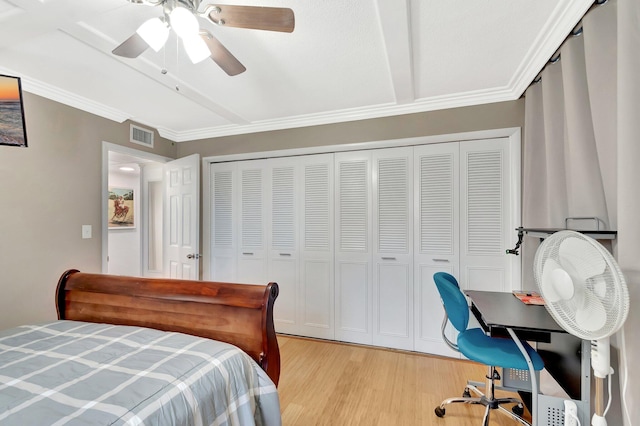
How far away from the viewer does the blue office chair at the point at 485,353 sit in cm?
161

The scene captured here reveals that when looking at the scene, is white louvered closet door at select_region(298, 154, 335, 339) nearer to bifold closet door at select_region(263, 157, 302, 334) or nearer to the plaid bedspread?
bifold closet door at select_region(263, 157, 302, 334)

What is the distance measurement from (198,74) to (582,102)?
2515mm

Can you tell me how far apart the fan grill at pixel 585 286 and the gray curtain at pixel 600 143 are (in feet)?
0.49

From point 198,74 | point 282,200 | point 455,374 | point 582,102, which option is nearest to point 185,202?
point 282,200

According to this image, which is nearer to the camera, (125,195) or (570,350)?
(570,350)

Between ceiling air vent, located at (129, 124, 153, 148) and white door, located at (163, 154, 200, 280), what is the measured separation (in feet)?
1.05

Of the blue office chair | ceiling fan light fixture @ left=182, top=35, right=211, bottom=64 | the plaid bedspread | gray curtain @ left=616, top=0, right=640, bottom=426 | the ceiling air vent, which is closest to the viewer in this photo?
the plaid bedspread

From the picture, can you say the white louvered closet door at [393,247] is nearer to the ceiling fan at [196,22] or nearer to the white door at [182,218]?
the ceiling fan at [196,22]

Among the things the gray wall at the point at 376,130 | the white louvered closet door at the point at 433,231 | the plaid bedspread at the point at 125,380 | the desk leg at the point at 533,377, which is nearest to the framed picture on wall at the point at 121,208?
the gray wall at the point at 376,130

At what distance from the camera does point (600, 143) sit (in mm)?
1283

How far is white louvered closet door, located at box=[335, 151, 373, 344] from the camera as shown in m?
2.95

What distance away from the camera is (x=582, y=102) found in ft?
4.94

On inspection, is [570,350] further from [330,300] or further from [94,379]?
[94,379]

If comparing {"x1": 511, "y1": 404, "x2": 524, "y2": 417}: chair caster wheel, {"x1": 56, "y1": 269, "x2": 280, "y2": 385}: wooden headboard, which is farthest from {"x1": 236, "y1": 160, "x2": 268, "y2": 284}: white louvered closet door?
{"x1": 511, "y1": 404, "x2": 524, "y2": 417}: chair caster wheel
